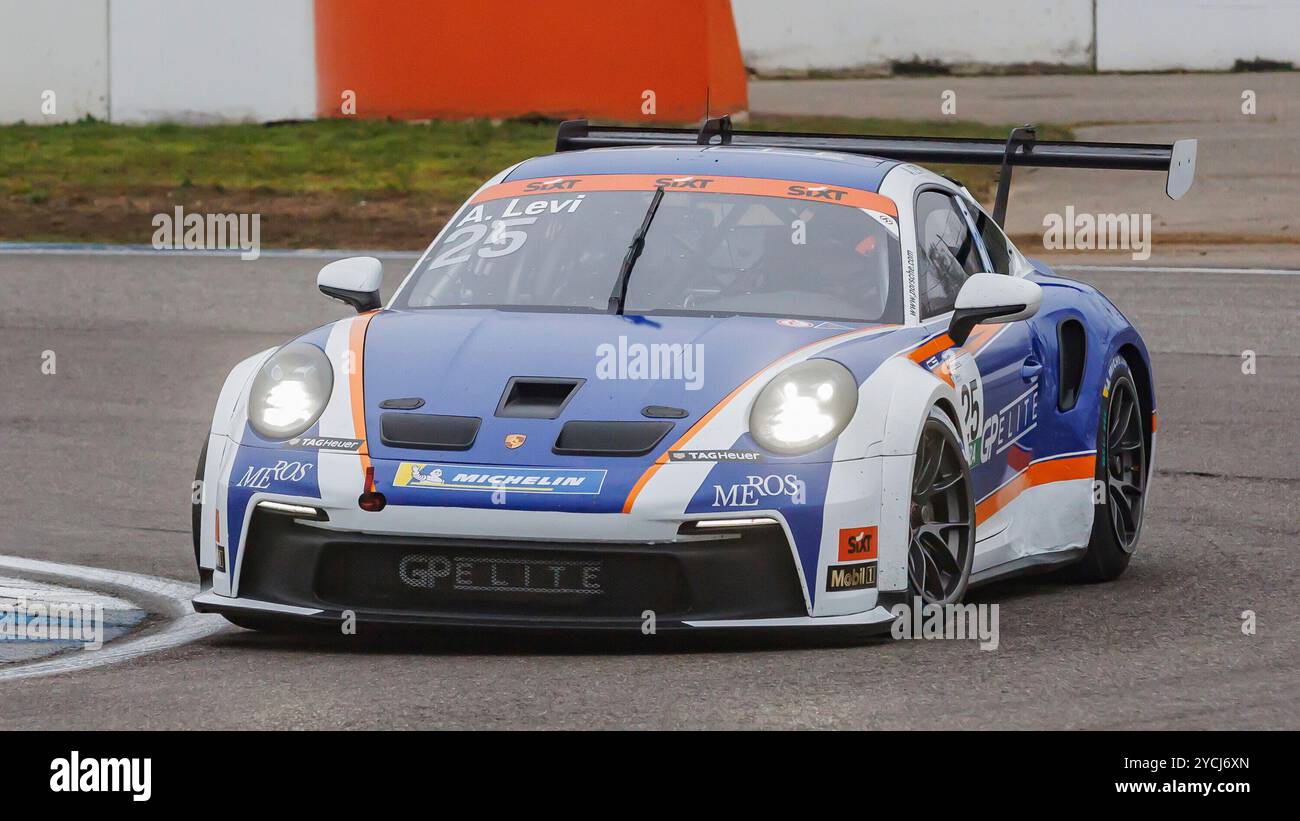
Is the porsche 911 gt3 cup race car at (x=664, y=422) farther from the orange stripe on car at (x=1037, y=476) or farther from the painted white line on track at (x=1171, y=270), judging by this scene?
the painted white line on track at (x=1171, y=270)

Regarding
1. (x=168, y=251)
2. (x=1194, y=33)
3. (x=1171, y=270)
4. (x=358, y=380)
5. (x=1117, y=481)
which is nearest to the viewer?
(x=358, y=380)

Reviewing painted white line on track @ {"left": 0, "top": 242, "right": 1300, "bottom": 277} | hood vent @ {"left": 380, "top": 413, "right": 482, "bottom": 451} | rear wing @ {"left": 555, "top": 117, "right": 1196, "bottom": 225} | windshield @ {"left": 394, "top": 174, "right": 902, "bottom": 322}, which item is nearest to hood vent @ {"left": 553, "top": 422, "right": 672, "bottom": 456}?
hood vent @ {"left": 380, "top": 413, "right": 482, "bottom": 451}

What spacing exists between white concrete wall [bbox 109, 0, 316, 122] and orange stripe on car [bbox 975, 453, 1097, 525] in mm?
21713

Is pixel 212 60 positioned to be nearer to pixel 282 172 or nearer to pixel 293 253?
pixel 282 172

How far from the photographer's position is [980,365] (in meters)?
7.07

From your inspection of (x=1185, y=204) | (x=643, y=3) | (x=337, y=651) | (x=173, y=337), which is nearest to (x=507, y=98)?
(x=643, y=3)

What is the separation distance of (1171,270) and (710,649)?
44.5ft

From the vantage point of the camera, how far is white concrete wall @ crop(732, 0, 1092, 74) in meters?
39.3

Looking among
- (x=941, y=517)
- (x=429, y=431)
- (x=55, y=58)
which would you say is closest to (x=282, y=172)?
(x=55, y=58)

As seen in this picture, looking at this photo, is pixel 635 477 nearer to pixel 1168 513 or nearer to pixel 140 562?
pixel 140 562

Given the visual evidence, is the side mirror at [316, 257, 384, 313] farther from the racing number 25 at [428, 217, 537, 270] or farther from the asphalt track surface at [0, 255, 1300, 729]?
the asphalt track surface at [0, 255, 1300, 729]
